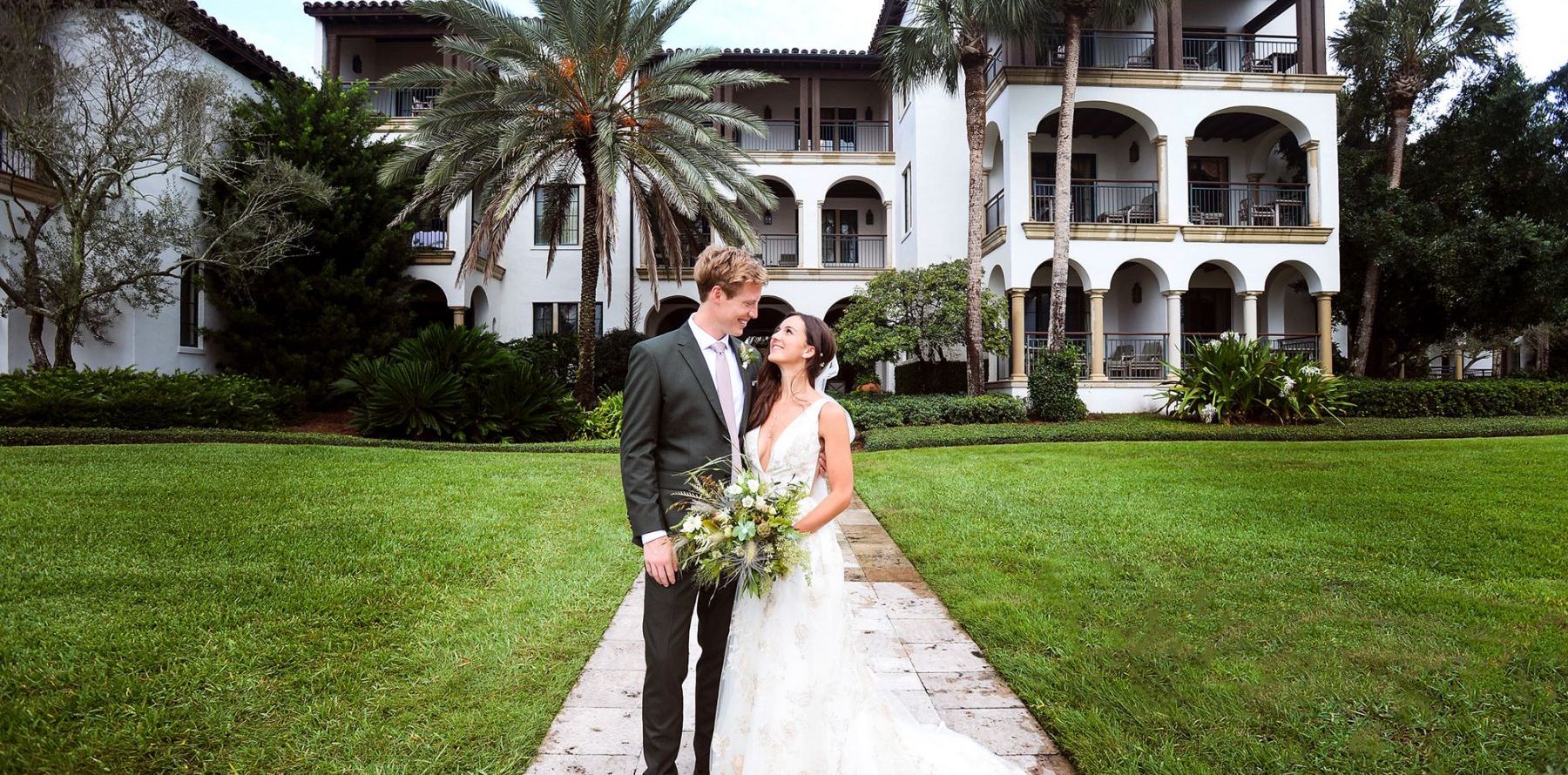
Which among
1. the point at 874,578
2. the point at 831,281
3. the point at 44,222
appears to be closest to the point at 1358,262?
the point at 831,281

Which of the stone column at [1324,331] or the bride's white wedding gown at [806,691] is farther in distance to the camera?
the stone column at [1324,331]

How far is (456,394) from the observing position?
13594 millimetres

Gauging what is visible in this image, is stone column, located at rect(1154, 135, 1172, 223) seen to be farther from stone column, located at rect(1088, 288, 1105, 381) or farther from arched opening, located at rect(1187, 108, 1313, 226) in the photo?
stone column, located at rect(1088, 288, 1105, 381)

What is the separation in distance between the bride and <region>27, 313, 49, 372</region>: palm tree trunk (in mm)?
15798

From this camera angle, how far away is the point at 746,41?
22.1 metres

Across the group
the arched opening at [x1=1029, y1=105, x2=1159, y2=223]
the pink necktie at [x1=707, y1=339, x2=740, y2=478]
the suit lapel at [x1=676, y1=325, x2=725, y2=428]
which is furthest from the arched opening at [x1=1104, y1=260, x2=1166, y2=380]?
the suit lapel at [x1=676, y1=325, x2=725, y2=428]

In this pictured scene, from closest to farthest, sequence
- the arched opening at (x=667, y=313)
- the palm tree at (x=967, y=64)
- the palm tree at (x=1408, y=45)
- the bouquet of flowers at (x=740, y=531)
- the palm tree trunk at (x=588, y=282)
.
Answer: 1. the bouquet of flowers at (x=740, y=531)
2. the palm tree trunk at (x=588, y=282)
3. the palm tree at (x=967, y=64)
4. the palm tree at (x=1408, y=45)
5. the arched opening at (x=667, y=313)

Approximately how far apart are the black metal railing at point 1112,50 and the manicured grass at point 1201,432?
10349mm

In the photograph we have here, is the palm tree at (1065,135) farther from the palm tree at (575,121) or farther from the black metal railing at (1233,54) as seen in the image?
the palm tree at (575,121)

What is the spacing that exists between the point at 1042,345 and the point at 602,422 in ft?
40.7

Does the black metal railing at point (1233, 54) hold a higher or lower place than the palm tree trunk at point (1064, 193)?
higher

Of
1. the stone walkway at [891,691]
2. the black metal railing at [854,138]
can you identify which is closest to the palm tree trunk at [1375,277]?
the black metal railing at [854,138]

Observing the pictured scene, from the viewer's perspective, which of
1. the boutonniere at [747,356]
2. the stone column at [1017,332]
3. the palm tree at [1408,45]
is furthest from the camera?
the palm tree at [1408,45]

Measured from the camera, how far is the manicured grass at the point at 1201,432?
13602mm
